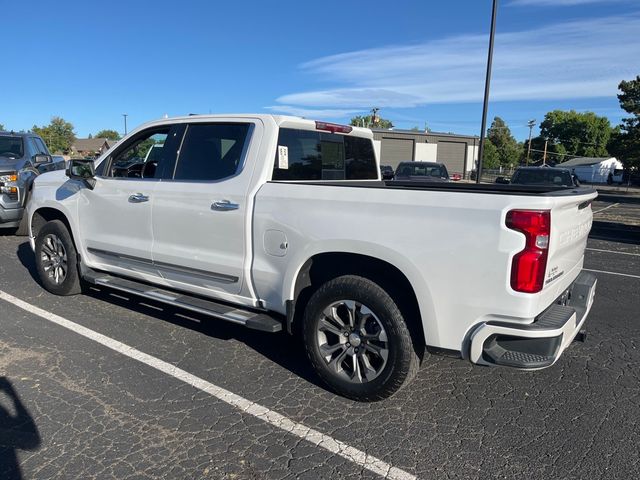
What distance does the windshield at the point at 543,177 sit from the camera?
14.2 m

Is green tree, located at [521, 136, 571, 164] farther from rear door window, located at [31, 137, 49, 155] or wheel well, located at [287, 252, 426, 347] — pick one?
wheel well, located at [287, 252, 426, 347]

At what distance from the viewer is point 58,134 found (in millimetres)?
93688

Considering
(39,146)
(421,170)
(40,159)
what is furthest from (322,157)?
(421,170)

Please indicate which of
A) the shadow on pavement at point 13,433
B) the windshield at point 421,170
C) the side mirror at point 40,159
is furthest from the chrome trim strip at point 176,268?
the windshield at point 421,170

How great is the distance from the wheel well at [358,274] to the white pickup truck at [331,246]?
0.4 inches

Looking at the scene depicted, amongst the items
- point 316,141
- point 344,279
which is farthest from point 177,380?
point 316,141

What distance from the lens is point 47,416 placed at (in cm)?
323

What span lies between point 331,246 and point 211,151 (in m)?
1.56

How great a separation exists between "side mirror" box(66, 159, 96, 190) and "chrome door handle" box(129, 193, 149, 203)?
0.65m

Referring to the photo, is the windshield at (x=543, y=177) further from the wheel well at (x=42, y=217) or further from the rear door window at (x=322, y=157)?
the wheel well at (x=42, y=217)

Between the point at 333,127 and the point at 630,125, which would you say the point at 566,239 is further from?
the point at 630,125

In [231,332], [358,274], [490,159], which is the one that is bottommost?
[490,159]

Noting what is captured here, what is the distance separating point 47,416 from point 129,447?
0.70 meters

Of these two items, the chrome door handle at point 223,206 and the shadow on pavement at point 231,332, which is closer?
the chrome door handle at point 223,206
